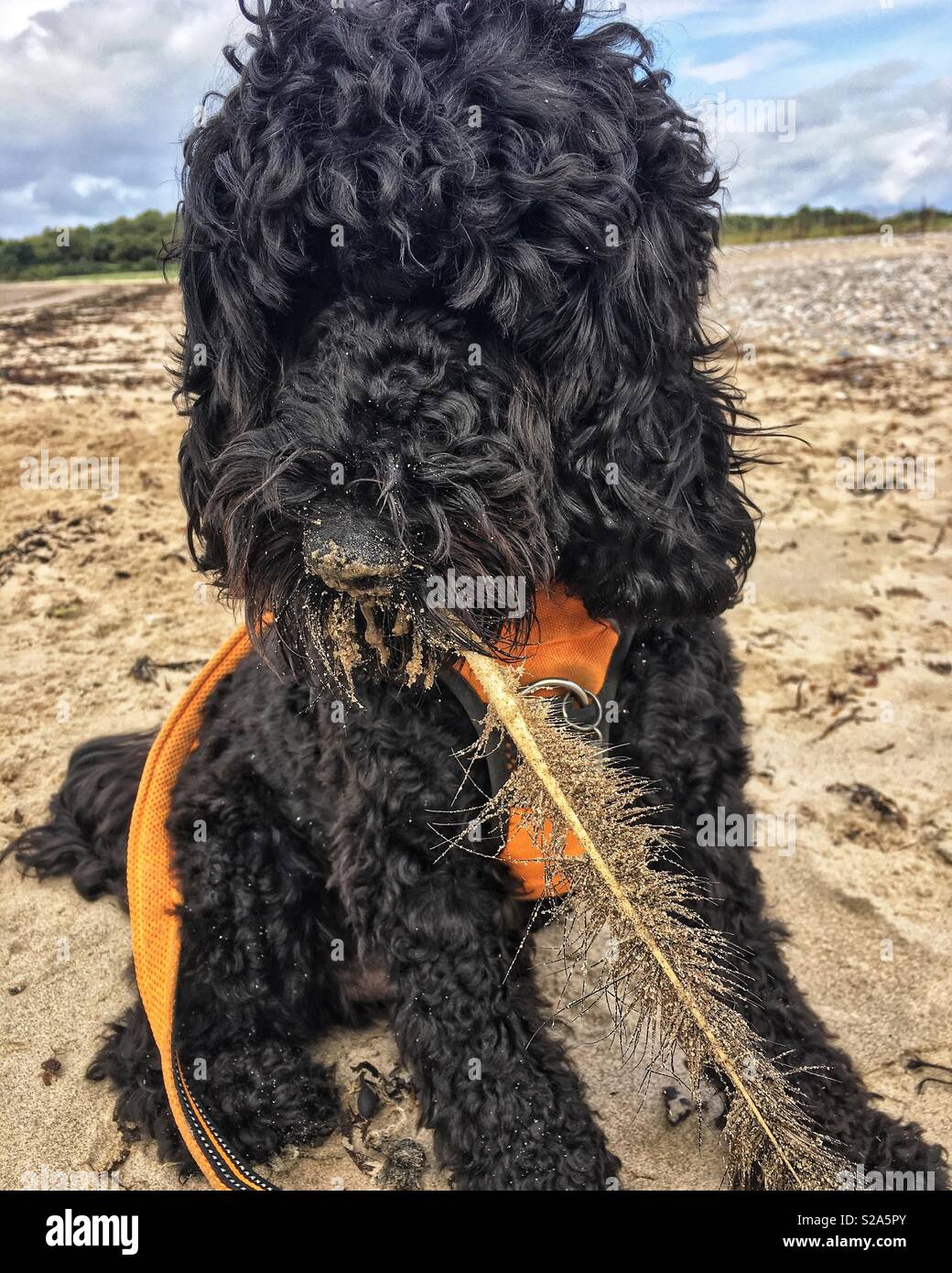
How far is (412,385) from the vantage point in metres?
1.83

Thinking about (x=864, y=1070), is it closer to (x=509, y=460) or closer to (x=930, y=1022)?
(x=930, y=1022)

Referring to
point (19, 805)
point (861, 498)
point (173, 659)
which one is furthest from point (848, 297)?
point (19, 805)

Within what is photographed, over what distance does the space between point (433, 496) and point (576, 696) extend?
0.68 meters

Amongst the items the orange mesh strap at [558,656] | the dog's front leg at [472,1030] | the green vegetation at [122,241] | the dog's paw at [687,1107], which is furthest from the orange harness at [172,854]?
the green vegetation at [122,241]

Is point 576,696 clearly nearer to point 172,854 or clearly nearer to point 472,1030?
point 472,1030

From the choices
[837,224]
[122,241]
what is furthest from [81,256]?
[837,224]

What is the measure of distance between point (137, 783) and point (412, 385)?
1752 millimetres

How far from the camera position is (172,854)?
2.58 m

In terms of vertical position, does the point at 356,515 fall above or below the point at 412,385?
below

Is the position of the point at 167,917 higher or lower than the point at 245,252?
lower

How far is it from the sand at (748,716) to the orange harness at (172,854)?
0.19 metres

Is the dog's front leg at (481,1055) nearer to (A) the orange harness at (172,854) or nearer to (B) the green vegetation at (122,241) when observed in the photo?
(A) the orange harness at (172,854)

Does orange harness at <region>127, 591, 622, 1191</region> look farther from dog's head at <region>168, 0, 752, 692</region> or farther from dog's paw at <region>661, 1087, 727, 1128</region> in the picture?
dog's paw at <region>661, 1087, 727, 1128</region>

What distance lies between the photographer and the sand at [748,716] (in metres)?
2.48
